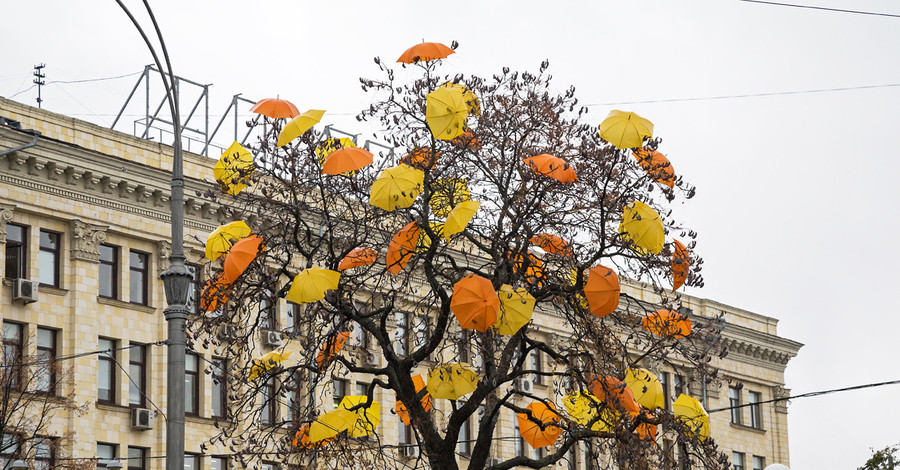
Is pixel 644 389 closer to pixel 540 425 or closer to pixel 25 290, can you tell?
pixel 540 425

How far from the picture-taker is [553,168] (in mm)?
22375

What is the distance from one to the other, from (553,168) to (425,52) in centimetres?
273

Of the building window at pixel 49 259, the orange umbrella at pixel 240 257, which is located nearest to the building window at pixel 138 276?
the building window at pixel 49 259

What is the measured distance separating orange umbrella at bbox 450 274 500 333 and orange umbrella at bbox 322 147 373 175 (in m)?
2.35

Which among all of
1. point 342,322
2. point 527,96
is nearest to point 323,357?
point 342,322

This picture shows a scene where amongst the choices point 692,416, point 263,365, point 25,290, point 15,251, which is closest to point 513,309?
point 692,416

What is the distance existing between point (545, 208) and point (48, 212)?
15.7 m

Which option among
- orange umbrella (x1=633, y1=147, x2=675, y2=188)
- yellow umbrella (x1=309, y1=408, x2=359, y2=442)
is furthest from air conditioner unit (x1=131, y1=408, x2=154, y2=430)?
orange umbrella (x1=633, y1=147, x2=675, y2=188)

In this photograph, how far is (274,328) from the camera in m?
40.2

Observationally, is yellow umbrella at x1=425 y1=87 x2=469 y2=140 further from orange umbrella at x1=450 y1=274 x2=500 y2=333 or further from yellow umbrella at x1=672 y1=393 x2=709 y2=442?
yellow umbrella at x1=672 y1=393 x2=709 y2=442

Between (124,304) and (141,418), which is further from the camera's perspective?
(124,304)

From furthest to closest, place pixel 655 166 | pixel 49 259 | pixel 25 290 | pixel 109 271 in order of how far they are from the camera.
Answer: pixel 109 271
pixel 49 259
pixel 25 290
pixel 655 166

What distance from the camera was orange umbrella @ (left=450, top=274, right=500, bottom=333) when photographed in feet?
68.9

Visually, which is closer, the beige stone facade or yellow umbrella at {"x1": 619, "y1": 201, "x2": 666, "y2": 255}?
yellow umbrella at {"x1": 619, "y1": 201, "x2": 666, "y2": 255}
